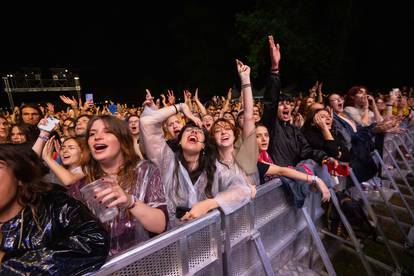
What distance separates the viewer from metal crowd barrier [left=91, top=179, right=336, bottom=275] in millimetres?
1378

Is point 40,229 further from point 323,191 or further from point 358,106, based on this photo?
point 358,106

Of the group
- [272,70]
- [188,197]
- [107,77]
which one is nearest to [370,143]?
[272,70]

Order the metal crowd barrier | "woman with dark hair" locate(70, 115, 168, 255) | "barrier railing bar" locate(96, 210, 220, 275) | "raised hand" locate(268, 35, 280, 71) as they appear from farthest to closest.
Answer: "raised hand" locate(268, 35, 280, 71) < "woman with dark hair" locate(70, 115, 168, 255) < the metal crowd barrier < "barrier railing bar" locate(96, 210, 220, 275)

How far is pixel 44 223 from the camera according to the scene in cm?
118

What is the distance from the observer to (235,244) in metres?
1.95

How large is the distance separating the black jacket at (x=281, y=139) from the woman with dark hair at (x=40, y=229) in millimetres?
2142

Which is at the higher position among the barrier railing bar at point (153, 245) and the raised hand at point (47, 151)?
the raised hand at point (47, 151)

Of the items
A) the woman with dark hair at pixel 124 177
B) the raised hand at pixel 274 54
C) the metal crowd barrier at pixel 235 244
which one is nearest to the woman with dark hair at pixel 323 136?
the metal crowd barrier at pixel 235 244

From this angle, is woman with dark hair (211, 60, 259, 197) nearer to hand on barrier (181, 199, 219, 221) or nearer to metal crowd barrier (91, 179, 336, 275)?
metal crowd barrier (91, 179, 336, 275)

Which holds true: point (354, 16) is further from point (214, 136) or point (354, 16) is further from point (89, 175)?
point (89, 175)

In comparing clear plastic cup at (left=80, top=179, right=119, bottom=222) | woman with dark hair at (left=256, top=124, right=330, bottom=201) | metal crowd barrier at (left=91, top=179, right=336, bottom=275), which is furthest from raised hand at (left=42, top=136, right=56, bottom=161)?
woman with dark hair at (left=256, top=124, right=330, bottom=201)

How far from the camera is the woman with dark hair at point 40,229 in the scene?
1.08 meters

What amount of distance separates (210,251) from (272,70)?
203cm

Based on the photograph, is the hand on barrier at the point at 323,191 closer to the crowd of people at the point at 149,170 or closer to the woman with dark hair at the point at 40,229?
the crowd of people at the point at 149,170
